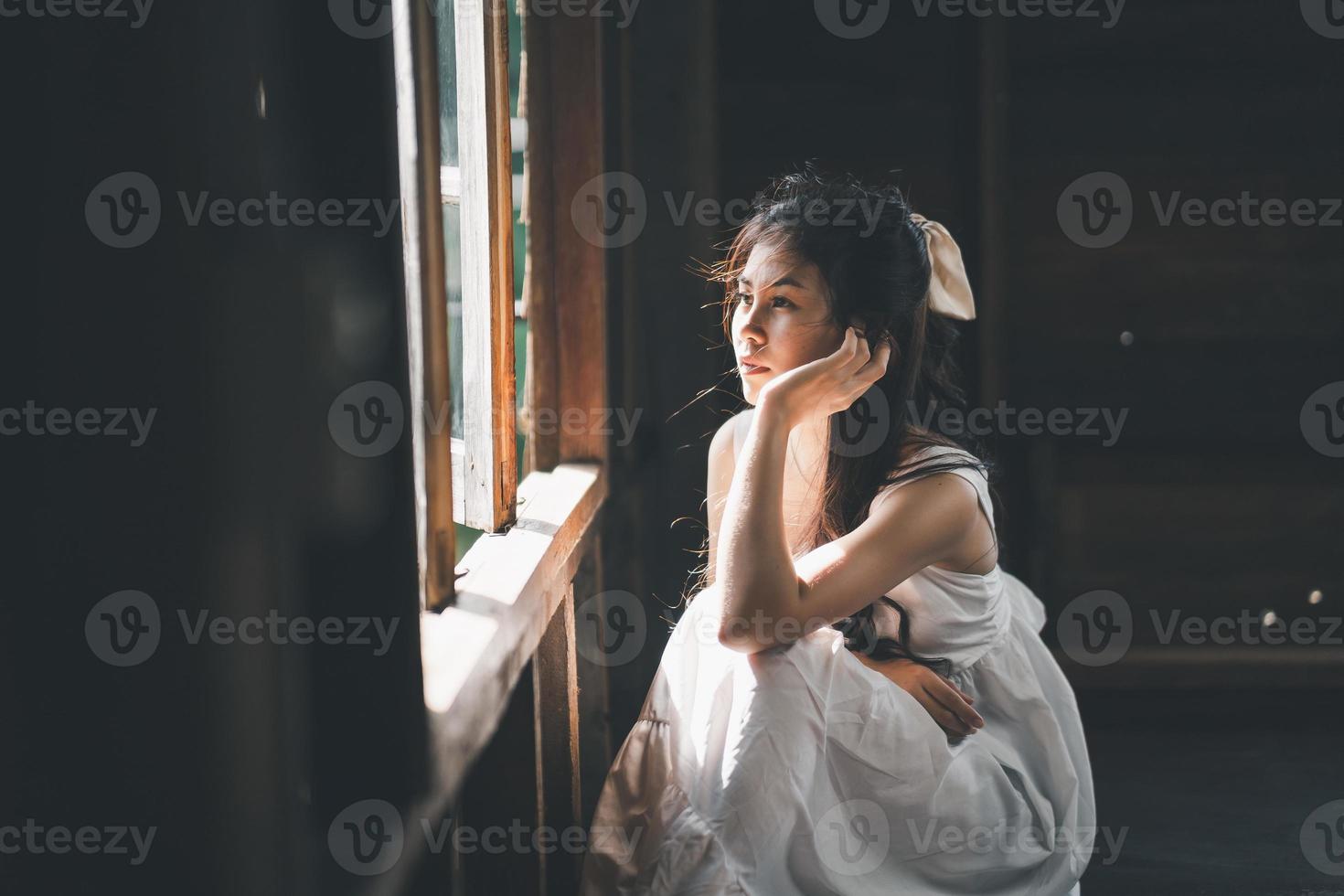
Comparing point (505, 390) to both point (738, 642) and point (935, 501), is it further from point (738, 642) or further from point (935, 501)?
point (935, 501)

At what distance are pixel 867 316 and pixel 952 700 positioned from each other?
547 mm

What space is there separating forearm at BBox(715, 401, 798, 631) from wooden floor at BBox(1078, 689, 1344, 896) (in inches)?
45.9

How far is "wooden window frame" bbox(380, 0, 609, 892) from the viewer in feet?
3.18

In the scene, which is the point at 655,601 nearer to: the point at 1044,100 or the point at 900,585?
the point at 900,585

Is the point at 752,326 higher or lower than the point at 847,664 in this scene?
higher

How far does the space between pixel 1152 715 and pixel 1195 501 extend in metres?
0.58

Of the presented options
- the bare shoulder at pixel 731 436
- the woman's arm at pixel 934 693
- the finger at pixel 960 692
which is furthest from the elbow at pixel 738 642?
the bare shoulder at pixel 731 436

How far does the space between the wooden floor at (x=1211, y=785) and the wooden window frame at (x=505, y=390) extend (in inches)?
45.6

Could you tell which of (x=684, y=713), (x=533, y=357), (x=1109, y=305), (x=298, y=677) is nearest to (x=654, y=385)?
(x=533, y=357)

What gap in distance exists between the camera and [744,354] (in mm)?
1606

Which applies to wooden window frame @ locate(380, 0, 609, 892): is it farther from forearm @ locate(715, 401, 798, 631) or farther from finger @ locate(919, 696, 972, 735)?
finger @ locate(919, 696, 972, 735)

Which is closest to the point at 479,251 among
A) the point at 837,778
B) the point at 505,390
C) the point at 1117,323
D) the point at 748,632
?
the point at 505,390

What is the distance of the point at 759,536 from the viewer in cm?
138

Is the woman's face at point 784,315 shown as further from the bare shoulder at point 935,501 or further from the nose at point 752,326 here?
the bare shoulder at point 935,501
